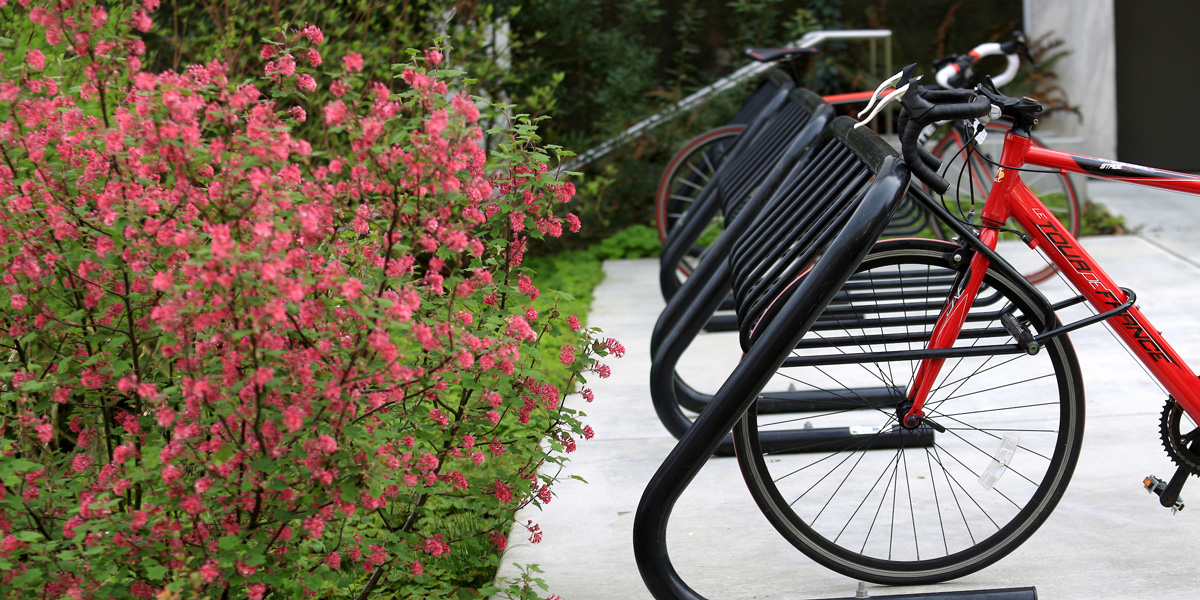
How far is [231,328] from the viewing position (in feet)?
5.99

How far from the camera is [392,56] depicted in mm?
6039

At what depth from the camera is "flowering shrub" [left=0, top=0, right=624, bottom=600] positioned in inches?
68.8

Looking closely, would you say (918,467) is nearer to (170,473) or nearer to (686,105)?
(170,473)

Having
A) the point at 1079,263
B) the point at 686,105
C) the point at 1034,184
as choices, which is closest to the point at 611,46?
the point at 686,105

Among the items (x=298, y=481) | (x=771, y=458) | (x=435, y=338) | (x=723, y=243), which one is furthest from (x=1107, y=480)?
(x=298, y=481)

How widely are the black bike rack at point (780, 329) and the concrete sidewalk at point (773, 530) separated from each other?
0.72 ft

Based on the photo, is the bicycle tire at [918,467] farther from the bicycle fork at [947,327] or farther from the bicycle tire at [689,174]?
the bicycle tire at [689,174]

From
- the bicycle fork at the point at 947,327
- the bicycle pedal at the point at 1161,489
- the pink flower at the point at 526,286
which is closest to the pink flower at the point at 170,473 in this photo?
the pink flower at the point at 526,286

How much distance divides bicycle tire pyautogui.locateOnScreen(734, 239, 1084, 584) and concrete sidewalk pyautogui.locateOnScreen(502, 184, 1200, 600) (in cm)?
11

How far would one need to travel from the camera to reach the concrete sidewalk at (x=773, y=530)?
2.50 m

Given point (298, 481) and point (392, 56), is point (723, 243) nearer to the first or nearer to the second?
point (298, 481)

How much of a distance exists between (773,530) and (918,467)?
66 centimetres

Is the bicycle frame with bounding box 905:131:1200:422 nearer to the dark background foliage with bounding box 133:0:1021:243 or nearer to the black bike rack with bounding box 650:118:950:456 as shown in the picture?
the black bike rack with bounding box 650:118:950:456

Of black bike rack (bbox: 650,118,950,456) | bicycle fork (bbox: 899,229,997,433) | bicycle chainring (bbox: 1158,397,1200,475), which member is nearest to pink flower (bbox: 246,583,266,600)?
black bike rack (bbox: 650,118,950,456)
